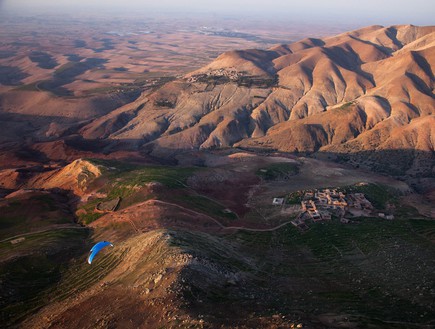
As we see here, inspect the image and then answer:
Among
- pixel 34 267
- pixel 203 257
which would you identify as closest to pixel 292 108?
pixel 203 257

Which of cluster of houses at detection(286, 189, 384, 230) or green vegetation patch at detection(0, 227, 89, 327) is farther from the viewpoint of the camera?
cluster of houses at detection(286, 189, 384, 230)

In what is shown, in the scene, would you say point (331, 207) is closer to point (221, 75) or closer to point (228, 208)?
point (228, 208)

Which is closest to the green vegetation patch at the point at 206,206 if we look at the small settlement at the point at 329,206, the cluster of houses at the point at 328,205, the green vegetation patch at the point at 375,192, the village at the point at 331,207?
the village at the point at 331,207

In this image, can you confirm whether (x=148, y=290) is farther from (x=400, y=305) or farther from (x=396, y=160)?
(x=396, y=160)

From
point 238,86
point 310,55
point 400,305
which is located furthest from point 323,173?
point 310,55

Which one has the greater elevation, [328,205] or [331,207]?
[331,207]

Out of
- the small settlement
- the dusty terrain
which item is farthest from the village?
the dusty terrain

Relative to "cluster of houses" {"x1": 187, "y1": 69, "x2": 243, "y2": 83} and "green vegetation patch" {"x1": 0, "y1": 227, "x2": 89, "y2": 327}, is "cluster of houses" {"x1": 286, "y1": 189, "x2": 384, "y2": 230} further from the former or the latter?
"cluster of houses" {"x1": 187, "y1": 69, "x2": 243, "y2": 83}
